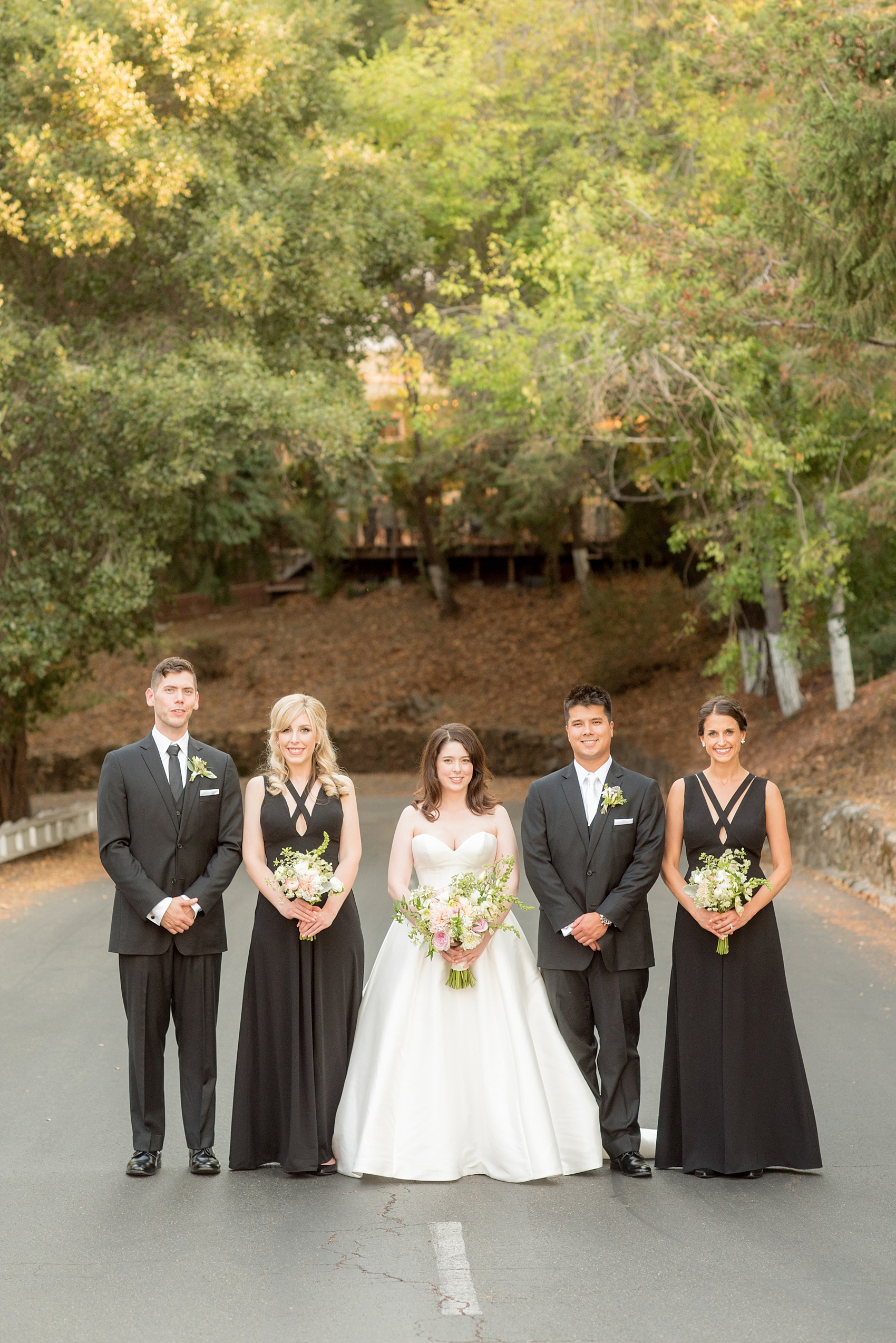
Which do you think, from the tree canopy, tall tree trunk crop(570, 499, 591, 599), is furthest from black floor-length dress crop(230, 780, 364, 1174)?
tall tree trunk crop(570, 499, 591, 599)

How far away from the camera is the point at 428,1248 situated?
5.29 meters

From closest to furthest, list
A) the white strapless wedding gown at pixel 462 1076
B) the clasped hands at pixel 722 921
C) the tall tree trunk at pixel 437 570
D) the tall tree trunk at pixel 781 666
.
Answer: the white strapless wedding gown at pixel 462 1076, the clasped hands at pixel 722 921, the tall tree trunk at pixel 781 666, the tall tree trunk at pixel 437 570

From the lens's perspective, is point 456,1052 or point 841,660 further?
point 841,660

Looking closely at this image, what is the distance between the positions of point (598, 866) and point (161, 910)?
6.42 feet

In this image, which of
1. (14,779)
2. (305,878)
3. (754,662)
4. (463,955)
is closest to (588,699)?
(463,955)

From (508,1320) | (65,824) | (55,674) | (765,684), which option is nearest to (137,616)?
(55,674)

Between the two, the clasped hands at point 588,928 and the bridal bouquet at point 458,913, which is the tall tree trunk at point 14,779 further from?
the clasped hands at point 588,928

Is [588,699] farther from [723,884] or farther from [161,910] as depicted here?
[161,910]

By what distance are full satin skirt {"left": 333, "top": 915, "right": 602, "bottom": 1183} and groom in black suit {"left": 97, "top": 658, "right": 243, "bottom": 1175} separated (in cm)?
69

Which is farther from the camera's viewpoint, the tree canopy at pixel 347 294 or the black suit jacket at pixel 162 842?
the tree canopy at pixel 347 294

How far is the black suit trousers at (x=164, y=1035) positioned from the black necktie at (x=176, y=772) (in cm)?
68

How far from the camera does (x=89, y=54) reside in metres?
15.7

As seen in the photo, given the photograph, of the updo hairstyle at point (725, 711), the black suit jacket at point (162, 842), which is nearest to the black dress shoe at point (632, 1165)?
the updo hairstyle at point (725, 711)

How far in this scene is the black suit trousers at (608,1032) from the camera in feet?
20.2
